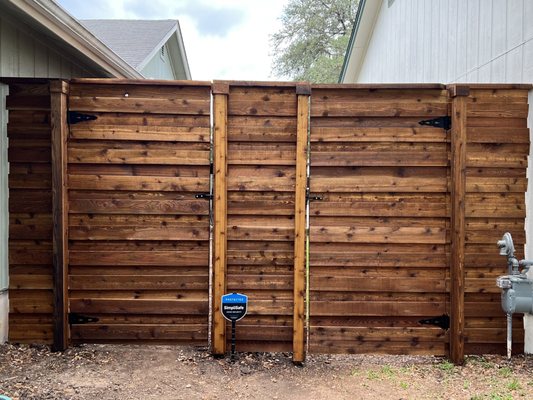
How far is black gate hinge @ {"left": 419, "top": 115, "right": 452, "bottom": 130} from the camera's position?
12.2 feet

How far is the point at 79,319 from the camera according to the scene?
380 cm

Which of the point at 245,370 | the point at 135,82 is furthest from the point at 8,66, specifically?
the point at 245,370

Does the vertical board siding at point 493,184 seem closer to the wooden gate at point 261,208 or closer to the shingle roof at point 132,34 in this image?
the wooden gate at point 261,208

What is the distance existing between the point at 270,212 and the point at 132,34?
9.77 m

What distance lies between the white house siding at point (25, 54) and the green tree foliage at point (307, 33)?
57.6 feet

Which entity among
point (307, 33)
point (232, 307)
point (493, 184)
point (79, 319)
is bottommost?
point (79, 319)

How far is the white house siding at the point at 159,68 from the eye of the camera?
1033 cm

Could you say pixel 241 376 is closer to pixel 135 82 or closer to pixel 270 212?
pixel 270 212

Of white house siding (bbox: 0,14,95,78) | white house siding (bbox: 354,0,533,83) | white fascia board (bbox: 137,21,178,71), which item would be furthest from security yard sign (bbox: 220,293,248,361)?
white fascia board (bbox: 137,21,178,71)

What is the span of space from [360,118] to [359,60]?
8.25m

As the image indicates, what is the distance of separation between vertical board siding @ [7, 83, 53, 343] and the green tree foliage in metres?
18.5

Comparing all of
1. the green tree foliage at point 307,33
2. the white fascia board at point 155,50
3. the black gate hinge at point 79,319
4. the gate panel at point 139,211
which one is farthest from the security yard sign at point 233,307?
the green tree foliage at point 307,33

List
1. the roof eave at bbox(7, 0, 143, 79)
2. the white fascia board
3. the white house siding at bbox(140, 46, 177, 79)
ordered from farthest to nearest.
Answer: the white house siding at bbox(140, 46, 177, 79), the white fascia board, the roof eave at bbox(7, 0, 143, 79)

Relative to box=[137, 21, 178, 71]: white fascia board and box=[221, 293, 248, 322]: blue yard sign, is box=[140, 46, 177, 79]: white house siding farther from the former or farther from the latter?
box=[221, 293, 248, 322]: blue yard sign
